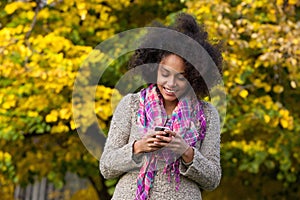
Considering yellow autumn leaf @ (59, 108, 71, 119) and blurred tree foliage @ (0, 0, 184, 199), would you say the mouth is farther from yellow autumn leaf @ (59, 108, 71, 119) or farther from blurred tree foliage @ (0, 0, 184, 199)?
yellow autumn leaf @ (59, 108, 71, 119)

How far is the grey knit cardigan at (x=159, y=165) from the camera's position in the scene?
2.05 m

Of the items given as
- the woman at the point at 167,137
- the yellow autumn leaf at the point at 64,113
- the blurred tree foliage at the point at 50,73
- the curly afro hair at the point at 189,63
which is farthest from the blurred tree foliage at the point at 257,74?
the woman at the point at 167,137

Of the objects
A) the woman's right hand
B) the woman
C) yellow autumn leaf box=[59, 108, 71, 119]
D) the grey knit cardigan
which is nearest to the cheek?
the woman

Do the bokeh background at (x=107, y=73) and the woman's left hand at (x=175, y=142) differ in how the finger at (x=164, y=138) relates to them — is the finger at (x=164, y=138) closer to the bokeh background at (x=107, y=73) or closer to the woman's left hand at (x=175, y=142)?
the woman's left hand at (x=175, y=142)

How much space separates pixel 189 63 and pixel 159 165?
378 millimetres

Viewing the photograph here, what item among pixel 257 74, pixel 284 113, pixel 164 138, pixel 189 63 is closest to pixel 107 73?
pixel 257 74

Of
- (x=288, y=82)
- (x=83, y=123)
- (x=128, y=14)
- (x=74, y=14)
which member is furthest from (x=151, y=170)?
(x=128, y=14)

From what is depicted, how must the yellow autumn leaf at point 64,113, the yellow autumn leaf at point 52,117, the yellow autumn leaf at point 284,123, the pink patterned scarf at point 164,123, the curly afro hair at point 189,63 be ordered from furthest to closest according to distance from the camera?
the yellow autumn leaf at point 284,123
the yellow autumn leaf at point 52,117
the yellow autumn leaf at point 64,113
the curly afro hair at point 189,63
the pink patterned scarf at point 164,123

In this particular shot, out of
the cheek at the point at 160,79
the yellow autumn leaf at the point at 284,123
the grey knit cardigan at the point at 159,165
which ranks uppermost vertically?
the yellow autumn leaf at the point at 284,123

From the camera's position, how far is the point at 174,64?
2137mm

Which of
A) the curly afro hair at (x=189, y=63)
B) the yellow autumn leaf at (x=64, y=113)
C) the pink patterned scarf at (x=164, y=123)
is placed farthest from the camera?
the yellow autumn leaf at (x=64, y=113)

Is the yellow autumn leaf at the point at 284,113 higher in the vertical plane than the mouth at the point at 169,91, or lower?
higher

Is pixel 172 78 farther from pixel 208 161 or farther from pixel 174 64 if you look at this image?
pixel 208 161

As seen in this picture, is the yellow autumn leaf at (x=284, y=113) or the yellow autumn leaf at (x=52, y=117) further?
the yellow autumn leaf at (x=284, y=113)
